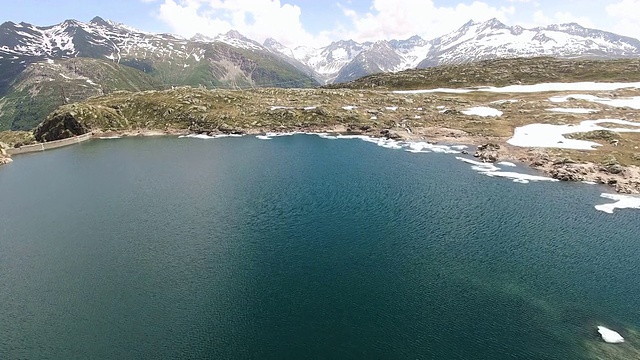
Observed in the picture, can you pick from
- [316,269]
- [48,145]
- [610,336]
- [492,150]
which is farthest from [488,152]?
[48,145]

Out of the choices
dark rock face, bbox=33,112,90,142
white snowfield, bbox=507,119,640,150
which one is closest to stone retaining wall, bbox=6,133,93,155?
dark rock face, bbox=33,112,90,142

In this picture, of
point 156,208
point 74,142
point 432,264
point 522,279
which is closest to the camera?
point 522,279

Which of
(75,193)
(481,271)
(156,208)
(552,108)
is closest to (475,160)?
(481,271)

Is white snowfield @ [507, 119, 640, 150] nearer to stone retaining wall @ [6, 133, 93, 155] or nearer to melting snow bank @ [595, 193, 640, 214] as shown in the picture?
melting snow bank @ [595, 193, 640, 214]

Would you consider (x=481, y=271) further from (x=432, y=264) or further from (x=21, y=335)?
(x=21, y=335)

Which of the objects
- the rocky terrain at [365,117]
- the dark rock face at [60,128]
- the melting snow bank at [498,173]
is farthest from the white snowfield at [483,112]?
the dark rock face at [60,128]

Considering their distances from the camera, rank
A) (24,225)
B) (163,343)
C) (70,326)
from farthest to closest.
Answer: (24,225)
(70,326)
(163,343)
